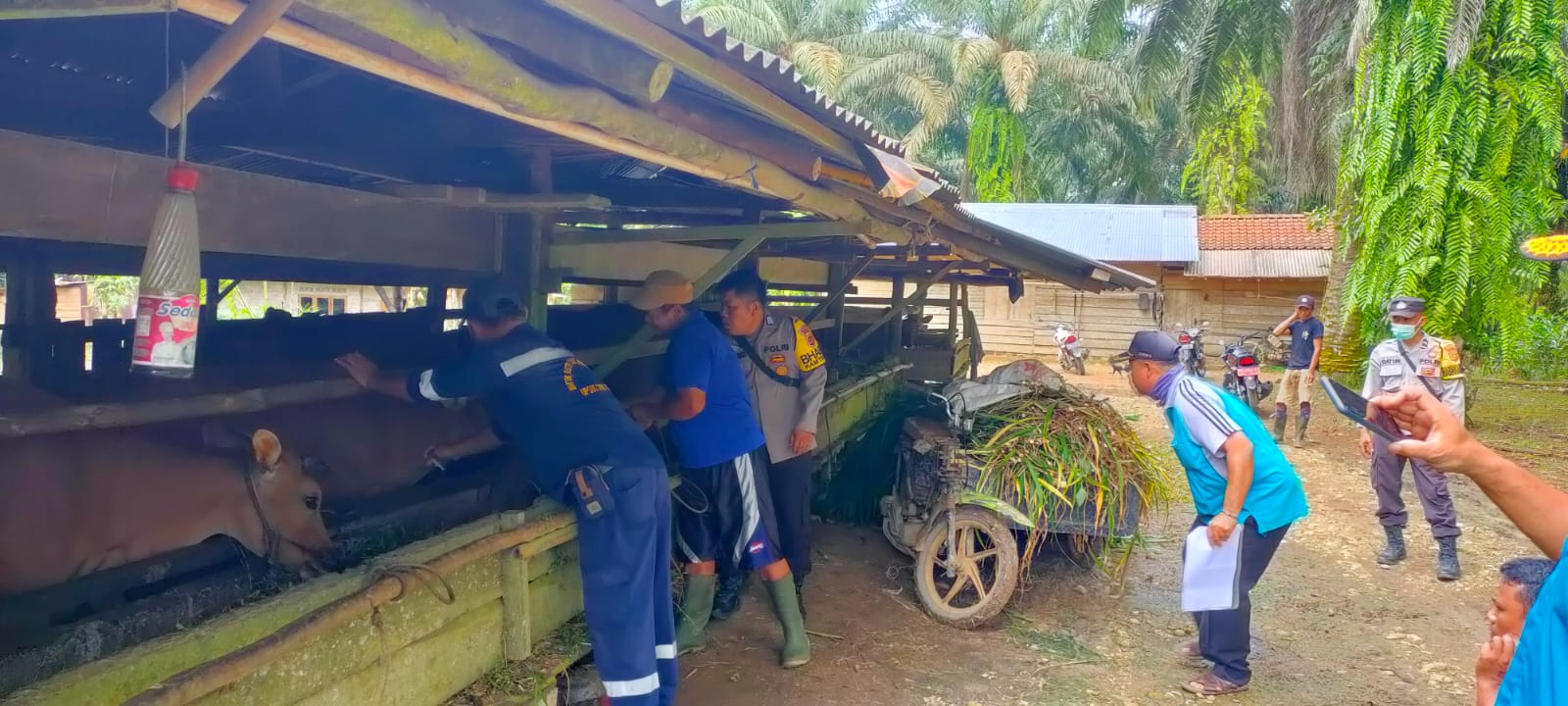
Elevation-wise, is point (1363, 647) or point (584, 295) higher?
point (584, 295)

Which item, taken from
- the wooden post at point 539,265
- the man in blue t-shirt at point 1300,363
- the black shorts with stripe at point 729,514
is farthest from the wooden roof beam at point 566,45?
the man in blue t-shirt at point 1300,363

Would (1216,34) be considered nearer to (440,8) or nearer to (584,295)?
(584,295)

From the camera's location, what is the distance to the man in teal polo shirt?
3834mm

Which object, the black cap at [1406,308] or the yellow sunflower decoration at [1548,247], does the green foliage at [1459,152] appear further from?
the yellow sunflower decoration at [1548,247]

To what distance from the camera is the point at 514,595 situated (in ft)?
9.46

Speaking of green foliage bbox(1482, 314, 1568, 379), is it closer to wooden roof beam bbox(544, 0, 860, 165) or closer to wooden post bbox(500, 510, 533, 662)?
wooden roof beam bbox(544, 0, 860, 165)

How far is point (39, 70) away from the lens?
2734 millimetres

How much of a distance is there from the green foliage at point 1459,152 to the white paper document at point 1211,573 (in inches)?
272

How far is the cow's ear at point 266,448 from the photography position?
8.39ft

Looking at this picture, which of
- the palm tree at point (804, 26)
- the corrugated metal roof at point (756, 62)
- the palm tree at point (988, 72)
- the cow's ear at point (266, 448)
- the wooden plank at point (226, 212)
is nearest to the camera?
the corrugated metal roof at point (756, 62)

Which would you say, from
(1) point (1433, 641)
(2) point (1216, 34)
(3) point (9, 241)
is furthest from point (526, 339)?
(2) point (1216, 34)

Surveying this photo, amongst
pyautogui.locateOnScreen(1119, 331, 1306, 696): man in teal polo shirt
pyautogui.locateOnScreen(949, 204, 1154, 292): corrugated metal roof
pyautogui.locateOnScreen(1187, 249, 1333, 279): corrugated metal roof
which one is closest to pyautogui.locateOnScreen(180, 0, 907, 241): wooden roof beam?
pyautogui.locateOnScreen(1119, 331, 1306, 696): man in teal polo shirt

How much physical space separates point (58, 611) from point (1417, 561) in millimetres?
7091

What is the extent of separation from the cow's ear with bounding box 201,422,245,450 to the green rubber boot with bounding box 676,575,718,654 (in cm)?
206
